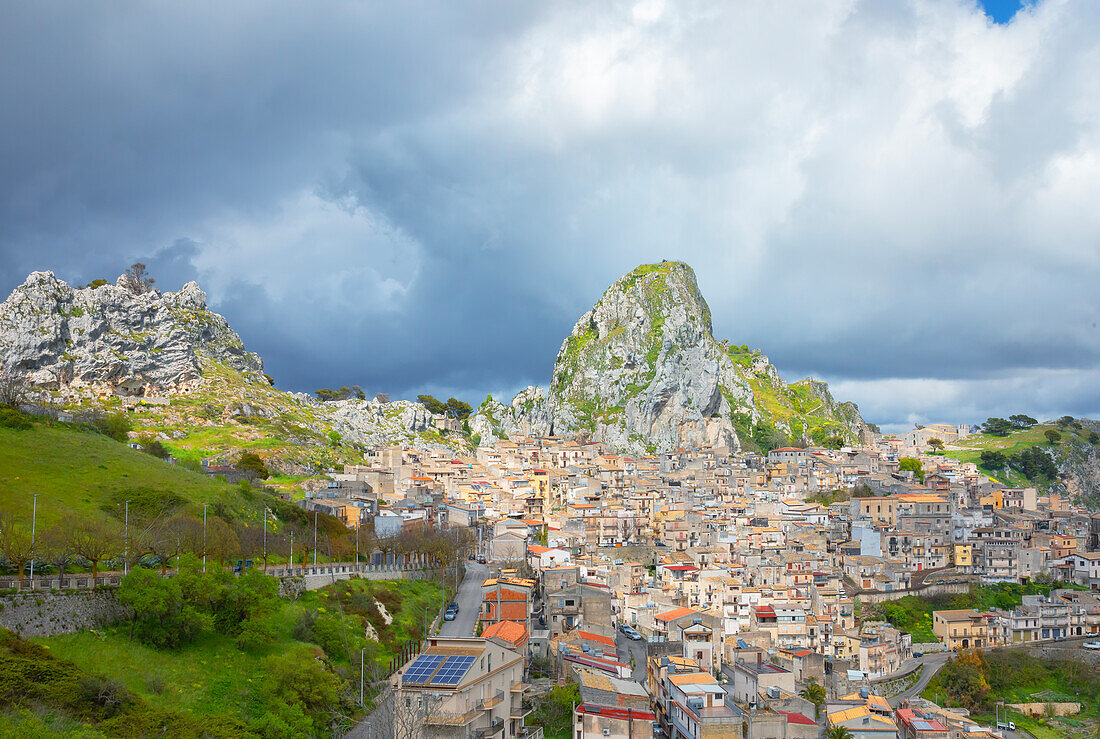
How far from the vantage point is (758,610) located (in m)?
56.3

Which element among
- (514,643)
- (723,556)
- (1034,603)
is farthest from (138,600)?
(1034,603)

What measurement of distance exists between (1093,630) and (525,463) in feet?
214

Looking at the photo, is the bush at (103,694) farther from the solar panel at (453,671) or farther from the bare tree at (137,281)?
the bare tree at (137,281)

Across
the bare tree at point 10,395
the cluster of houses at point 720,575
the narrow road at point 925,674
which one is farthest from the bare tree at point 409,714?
the bare tree at point 10,395

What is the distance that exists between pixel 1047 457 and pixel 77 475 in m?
125

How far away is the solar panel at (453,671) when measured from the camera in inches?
1162

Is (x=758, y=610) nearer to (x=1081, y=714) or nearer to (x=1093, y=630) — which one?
(x=1081, y=714)

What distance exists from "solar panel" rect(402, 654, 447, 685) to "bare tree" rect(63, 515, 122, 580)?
46.2 ft

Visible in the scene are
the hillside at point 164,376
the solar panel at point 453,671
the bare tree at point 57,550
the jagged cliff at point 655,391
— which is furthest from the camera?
the jagged cliff at point 655,391

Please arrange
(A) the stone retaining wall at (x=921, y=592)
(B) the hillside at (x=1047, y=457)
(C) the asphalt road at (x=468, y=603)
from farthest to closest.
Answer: (B) the hillside at (x=1047, y=457)
(A) the stone retaining wall at (x=921, y=592)
(C) the asphalt road at (x=468, y=603)

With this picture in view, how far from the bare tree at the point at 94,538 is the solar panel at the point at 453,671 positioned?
50.3 ft

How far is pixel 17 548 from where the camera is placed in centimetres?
3341

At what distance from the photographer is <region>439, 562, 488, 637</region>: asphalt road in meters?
45.1

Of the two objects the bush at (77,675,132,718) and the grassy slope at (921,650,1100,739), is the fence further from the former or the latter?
the grassy slope at (921,650,1100,739)
